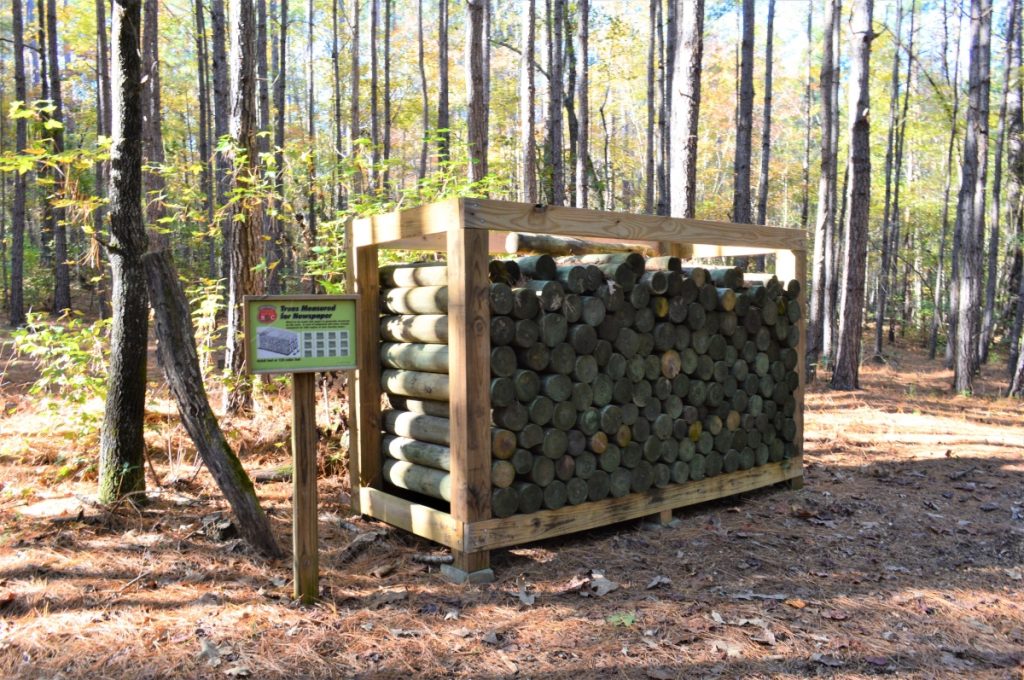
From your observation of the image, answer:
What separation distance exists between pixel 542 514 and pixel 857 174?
9.73 m

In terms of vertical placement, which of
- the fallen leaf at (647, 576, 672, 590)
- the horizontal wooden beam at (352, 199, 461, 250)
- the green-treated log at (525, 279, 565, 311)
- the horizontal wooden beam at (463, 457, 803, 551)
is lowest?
the fallen leaf at (647, 576, 672, 590)

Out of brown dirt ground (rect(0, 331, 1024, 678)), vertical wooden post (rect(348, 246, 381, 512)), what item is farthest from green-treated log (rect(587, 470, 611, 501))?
vertical wooden post (rect(348, 246, 381, 512))

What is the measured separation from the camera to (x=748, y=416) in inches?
256

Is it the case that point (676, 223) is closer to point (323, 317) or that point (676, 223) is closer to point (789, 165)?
point (323, 317)

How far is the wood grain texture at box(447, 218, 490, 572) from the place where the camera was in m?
4.54

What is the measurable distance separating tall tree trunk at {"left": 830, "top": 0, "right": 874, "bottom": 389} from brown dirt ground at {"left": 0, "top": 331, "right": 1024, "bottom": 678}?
19.4ft

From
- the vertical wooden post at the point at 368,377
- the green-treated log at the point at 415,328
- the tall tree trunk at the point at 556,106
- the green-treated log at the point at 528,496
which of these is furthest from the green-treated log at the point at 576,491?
the tall tree trunk at the point at 556,106

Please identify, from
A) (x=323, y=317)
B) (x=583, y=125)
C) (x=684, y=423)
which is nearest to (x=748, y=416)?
(x=684, y=423)

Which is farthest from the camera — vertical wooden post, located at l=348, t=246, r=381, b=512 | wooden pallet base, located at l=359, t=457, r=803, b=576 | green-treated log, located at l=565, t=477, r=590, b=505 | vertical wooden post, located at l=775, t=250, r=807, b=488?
vertical wooden post, located at l=775, t=250, r=807, b=488

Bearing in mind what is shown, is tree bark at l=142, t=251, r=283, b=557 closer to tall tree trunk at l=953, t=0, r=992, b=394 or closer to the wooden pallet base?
the wooden pallet base

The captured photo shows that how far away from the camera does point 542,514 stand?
5.00 meters

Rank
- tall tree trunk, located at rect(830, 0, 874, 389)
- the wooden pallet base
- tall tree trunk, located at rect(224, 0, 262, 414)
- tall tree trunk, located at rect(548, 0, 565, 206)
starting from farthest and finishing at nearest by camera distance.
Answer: tall tree trunk, located at rect(548, 0, 565, 206) < tall tree trunk, located at rect(830, 0, 874, 389) < tall tree trunk, located at rect(224, 0, 262, 414) < the wooden pallet base

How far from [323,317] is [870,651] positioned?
3382 millimetres

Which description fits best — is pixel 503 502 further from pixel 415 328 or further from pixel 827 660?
pixel 827 660
